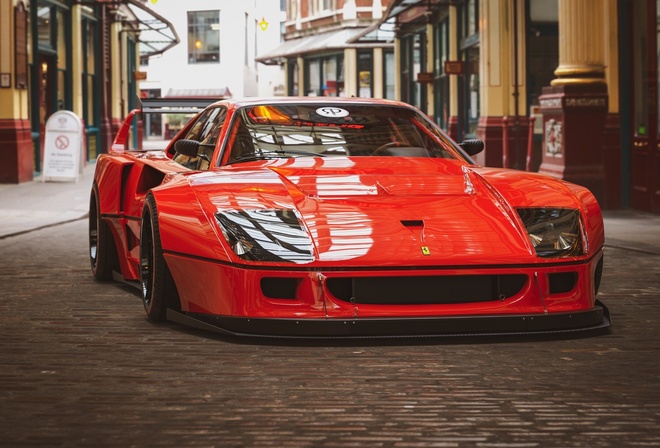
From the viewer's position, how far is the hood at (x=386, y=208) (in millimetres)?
5129

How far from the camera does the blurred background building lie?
1519 cm

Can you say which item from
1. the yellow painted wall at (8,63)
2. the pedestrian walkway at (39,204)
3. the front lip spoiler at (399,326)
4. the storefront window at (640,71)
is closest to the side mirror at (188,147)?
the front lip spoiler at (399,326)

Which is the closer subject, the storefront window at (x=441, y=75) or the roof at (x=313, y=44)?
the storefront window at (x=441, y=75)

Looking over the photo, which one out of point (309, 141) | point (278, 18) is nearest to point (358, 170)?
point (309, 141)

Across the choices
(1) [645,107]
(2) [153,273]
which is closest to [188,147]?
(2) [153,273]

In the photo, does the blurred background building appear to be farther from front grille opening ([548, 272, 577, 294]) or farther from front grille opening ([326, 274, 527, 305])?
front grille opening ([326, 274, 527, 305])

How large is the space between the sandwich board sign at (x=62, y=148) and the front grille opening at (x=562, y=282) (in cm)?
1734

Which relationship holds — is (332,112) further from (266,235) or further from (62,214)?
(62,214)

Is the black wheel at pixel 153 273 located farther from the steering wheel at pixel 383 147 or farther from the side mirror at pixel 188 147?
the steering wheel at pixel 383 147

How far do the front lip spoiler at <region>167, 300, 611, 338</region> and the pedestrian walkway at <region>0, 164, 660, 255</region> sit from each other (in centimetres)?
462

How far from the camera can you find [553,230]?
17.7 feet

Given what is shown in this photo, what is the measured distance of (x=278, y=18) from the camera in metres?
74.7

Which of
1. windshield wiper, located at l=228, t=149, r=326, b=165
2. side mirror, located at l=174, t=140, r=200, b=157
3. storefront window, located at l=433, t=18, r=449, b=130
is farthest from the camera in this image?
storefront window, located at l=433, t=18, r=449, b=130

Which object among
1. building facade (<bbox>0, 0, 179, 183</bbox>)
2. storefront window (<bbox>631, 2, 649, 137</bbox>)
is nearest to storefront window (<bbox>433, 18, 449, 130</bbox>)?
building facade (<bbox>0, 0, 179, 183</bbox>)
